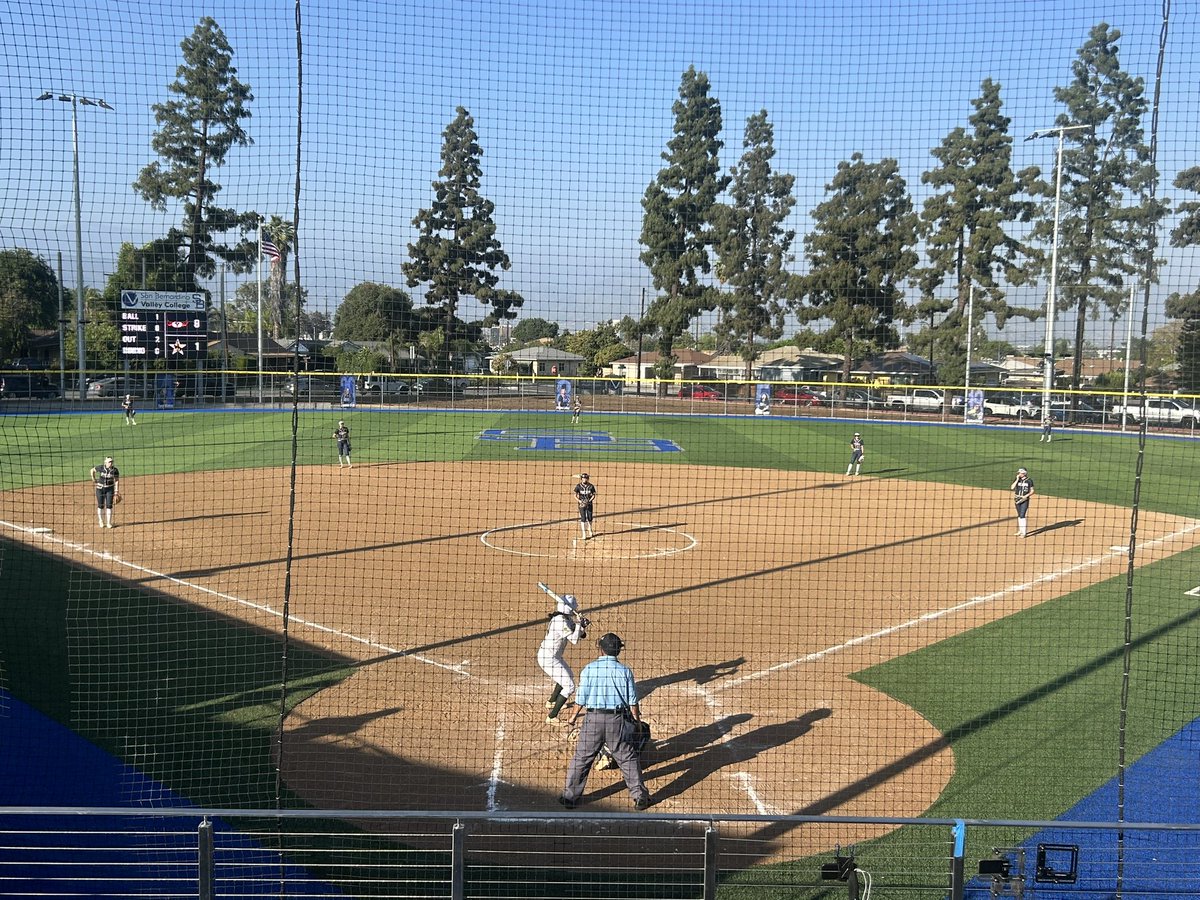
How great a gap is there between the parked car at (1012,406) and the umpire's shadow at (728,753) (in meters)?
35.1

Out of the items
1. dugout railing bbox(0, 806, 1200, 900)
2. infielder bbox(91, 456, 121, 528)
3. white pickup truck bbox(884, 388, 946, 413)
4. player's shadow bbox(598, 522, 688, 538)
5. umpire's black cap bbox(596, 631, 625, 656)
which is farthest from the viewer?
white pickup truck bbox(884, 388, 946, 413)

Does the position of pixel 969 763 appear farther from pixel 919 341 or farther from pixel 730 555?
pixel 919 341

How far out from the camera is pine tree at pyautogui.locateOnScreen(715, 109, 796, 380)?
40.4 feet

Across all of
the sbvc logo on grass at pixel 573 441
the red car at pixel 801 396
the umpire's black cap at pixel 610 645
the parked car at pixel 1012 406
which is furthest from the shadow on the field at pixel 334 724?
the parked car at pixel 1012 406

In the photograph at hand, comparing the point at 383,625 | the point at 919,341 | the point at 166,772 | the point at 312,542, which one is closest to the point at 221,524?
the point at 312,542

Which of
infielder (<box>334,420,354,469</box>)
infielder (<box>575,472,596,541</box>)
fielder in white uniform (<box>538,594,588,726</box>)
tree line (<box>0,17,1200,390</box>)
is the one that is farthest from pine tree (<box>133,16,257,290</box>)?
infielder (<box>334,420,354,469</box>)

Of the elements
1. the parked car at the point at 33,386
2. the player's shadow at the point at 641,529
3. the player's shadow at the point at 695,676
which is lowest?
the player's shadow at the point at 695,676

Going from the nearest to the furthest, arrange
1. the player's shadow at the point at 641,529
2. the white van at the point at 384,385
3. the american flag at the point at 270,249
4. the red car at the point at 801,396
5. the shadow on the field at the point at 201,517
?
the american flag at the point at 270,249 < the player's shadow at the point at 641,529 < the shadow on the field at the point at 201,517 < the white van at the point at 384,385 < the red car at the point at 801,396

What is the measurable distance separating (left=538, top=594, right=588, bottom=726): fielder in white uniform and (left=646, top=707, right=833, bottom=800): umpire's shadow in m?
1.22

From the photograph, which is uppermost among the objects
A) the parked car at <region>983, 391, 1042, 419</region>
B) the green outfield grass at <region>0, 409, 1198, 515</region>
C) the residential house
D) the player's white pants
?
the residential house

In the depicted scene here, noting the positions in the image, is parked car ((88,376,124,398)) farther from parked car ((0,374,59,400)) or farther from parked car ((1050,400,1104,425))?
parked car ((1050,400,1104,425))

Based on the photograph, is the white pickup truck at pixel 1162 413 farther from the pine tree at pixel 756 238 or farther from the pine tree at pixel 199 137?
the pine tree at pixel 199 137

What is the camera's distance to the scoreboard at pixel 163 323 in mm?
26531

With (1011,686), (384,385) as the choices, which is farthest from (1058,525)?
(384,385)
